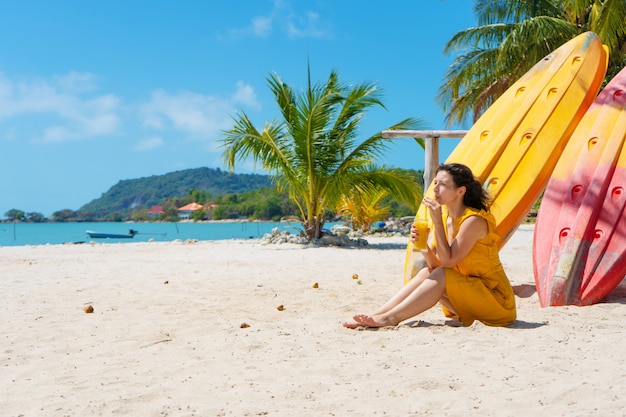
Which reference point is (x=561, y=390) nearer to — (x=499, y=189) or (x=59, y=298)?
(x=499, y=189)

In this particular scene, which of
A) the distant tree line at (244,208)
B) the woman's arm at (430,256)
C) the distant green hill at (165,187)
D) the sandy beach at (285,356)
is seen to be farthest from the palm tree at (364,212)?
the distant green hill at (165,187)

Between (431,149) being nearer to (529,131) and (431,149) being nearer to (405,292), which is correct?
(529,131)

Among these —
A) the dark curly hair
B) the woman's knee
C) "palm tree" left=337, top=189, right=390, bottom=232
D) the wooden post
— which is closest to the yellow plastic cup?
the woman's knee

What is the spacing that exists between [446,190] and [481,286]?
0.64m

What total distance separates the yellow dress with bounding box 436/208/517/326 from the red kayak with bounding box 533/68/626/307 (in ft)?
3.26

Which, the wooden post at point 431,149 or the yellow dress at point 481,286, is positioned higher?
the wooden post at point 431,149

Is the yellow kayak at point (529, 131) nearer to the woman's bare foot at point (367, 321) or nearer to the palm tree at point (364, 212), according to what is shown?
the woman's bare foot at point (367, 321)

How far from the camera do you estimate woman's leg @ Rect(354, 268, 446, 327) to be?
146 inches

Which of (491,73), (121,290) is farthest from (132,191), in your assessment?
(121,290)

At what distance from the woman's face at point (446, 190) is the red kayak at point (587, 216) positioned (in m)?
1.47

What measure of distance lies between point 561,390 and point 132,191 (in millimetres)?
134725

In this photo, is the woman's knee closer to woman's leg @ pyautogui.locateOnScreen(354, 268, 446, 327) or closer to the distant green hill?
woman's leg @ pyautogui.locateOnScreen(354, 268, 446, 327)

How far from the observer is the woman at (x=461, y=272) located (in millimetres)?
3709

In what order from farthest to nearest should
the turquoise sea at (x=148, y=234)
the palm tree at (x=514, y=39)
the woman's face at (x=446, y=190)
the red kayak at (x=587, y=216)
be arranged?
1. the turquoise sea at (x=148, y=234)
2. the palm tree at (x=514, y=39)
3. the red kayak at (x=587, y=216)
4. the woman's face at (x=446, y=190)
